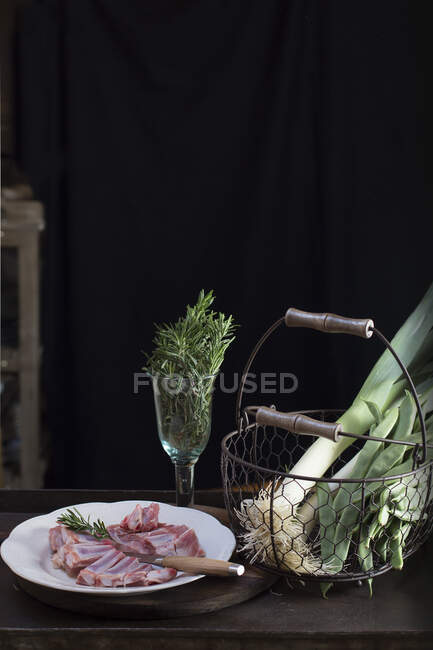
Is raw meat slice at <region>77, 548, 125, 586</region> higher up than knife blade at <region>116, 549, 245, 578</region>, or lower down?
lower down

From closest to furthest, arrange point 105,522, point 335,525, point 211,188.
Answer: point 335,525
point 105,522
point 211,188

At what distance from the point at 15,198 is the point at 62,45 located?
0.47 metres

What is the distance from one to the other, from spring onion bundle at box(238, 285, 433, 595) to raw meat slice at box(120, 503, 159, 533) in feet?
0.38

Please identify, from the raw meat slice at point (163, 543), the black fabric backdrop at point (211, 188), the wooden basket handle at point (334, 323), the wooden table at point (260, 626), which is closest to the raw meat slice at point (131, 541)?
the raw meat slice at point (163, 543)

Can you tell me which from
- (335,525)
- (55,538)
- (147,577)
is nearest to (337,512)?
(335,525)

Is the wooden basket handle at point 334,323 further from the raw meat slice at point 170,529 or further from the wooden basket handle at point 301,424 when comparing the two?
the raw meat slice at point 170,529

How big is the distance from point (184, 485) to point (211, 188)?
4.11 feet

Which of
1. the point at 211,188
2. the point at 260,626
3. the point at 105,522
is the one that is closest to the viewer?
the point at 260,626

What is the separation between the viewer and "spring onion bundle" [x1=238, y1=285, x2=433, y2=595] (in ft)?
2.82

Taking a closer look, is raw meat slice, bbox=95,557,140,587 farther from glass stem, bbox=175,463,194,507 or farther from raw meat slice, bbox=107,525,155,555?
glass stem, bbox=175,463,194,507

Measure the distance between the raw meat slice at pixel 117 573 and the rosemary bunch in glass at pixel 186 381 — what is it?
8.2 inches

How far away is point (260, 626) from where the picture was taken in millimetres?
779

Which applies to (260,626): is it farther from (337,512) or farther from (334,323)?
(334,323)

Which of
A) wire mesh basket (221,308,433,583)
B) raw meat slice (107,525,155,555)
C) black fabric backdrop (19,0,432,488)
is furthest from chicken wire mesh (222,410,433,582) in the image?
black fabric backdrop (19,0,432,488)
